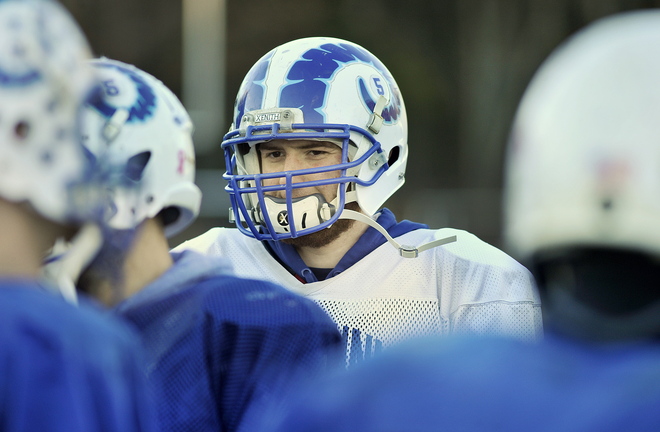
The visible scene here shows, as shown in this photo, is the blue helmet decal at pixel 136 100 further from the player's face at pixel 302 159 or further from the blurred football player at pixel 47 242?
the player's face at pixel 302 159

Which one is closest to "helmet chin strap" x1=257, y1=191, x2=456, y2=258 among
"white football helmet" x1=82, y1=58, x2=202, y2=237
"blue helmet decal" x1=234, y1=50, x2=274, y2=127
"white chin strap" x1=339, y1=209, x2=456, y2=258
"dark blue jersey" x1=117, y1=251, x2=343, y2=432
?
"white chin strap" x1=339, y1=209, x2=456, y2=258

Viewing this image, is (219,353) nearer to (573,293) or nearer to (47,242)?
(47,242)

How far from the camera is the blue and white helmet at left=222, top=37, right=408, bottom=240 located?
2580 millimetres

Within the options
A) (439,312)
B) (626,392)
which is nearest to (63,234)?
(626,392)

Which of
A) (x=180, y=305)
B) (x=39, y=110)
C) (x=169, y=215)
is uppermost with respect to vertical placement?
(x=39, y=110)

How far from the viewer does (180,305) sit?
1786 mm

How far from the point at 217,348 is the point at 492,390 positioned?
1016mm

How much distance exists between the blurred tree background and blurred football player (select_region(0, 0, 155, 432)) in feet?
22.6

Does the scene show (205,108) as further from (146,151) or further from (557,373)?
(557,373)

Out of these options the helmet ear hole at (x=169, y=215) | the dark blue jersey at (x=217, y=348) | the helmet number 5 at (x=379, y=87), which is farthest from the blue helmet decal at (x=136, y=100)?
the helmet number 5 at (x=379, y=87)

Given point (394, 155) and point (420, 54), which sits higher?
point (394, 155)

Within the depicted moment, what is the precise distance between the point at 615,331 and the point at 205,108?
7.60 m

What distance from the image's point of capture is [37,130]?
1.14m

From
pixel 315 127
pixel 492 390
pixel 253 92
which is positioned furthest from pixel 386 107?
pixel 492 390
